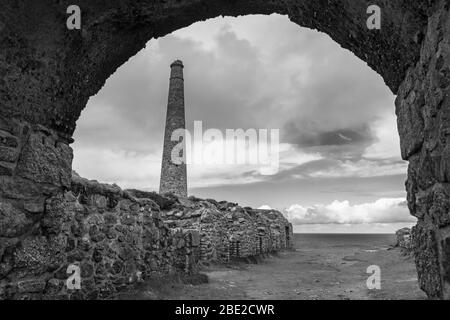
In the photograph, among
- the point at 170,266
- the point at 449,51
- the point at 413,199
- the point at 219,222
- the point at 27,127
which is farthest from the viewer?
the point at 219,222

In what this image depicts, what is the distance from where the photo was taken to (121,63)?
4520 mm

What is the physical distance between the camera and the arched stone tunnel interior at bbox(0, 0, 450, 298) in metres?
2.44

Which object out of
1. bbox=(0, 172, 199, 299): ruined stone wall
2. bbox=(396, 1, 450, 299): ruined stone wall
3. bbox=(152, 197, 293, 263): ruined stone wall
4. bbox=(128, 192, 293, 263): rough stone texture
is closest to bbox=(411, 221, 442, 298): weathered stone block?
bbox=(396, 1, 450, 299): ruined stone wall

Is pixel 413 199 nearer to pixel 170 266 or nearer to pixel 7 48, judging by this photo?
pixel 7 48

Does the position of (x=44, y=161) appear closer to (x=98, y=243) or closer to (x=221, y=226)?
(x=98, y=243)

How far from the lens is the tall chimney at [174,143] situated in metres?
32.3

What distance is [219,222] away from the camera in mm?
17047

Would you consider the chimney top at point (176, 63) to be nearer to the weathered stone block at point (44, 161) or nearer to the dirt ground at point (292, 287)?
the dirt ground at point (292, 287)

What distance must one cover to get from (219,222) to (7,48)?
562 inches

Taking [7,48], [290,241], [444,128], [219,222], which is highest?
[7,48]

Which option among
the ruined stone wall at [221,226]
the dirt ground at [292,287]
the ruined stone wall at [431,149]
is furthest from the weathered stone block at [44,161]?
the ruined stone wall at [221,226]
